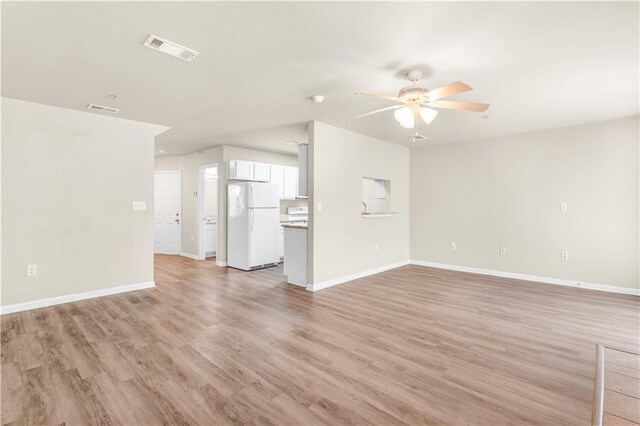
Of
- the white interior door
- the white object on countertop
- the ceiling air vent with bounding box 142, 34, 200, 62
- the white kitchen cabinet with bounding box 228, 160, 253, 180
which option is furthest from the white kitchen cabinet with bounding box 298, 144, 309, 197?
the white interior door

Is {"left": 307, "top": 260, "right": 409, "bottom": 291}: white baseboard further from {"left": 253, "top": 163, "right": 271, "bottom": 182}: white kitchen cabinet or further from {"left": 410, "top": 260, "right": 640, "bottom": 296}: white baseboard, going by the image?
{"left": 253, "top": 163, "right": 271, "bottom": 182}: white kitchen cabinet

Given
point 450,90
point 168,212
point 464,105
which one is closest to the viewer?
point 450,90

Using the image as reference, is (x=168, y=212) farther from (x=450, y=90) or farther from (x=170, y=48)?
(x=450, y=90)

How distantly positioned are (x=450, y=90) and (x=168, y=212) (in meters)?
7.30

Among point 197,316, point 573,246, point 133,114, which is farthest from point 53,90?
point 573,246

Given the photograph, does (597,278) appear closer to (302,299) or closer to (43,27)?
(302,299)

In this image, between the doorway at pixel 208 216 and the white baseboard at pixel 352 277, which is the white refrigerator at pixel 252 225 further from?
the white baseboard at pixel 352 277

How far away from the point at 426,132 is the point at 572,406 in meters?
4.16

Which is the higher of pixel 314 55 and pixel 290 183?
pixel 314 55

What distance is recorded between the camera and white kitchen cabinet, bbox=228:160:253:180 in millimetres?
6074

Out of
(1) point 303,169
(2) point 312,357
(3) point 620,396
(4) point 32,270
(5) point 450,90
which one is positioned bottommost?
(2) point 312,357

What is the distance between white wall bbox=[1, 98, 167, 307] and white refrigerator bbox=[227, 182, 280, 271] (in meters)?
1.62

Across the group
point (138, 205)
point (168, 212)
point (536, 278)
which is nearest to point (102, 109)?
point (138, 205)

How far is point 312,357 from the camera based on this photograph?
248cm
